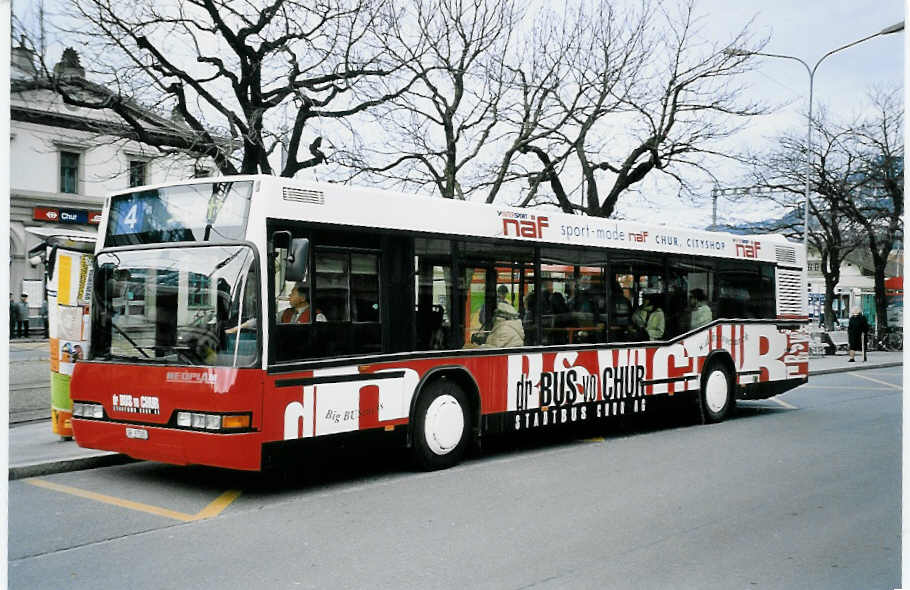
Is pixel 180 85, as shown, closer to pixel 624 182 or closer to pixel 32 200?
pixel 32 200

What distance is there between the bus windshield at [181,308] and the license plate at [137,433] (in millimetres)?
579

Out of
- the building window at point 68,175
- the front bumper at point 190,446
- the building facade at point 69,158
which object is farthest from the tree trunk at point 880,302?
the front bumper at point 190,446

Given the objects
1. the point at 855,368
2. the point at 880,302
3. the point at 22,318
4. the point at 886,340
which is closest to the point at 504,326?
the point at 22,318

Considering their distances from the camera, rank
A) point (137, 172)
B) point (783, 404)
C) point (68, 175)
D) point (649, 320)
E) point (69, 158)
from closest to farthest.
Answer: point (649, 320) → point (68, 175) → point (69, 158) → point (137, 172) → point (783, 404)

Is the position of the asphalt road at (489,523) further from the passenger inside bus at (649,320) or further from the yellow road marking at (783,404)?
the yellow road marking at (783,404)

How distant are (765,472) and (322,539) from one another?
4848 millimetres

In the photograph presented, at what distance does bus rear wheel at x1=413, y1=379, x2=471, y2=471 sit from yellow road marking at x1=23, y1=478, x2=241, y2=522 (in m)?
1.85

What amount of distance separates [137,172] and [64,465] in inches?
319

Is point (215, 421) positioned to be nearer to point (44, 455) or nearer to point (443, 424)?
point (443, 424)

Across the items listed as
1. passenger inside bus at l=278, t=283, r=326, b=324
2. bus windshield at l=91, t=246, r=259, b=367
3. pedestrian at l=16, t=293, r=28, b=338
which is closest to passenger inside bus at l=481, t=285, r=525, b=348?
passenger inside bus at l=278, t=283, r=326, b=324

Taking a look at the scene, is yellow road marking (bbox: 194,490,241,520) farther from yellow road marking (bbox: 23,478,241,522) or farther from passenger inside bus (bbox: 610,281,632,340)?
passenger inside bus (bbox: 610,281,632,340)

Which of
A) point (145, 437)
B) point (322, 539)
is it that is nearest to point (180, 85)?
point (145, 437)

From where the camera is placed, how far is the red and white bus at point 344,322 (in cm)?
741

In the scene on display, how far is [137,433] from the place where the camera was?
7652mm
